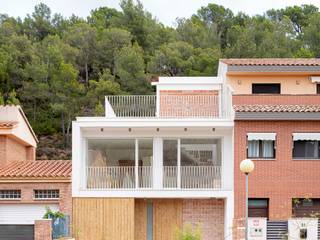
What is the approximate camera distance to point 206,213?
32.1 meters

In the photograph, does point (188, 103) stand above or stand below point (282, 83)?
below

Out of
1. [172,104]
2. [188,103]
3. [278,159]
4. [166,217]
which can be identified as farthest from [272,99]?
[166,217]

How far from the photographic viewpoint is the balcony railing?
3150 centimetres

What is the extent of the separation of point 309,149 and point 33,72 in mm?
45583

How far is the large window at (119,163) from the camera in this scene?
31.6 metres

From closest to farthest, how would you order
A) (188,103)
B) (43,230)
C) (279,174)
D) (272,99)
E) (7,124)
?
(43,230), (279,174), (272,99), (7,124), (188,103)

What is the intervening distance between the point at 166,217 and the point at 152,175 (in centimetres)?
191

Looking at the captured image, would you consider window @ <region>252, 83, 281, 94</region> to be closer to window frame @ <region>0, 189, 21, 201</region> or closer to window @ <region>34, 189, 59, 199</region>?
window @ <region>34, 189, 59, 199</region>

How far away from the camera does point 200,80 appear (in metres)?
37.5

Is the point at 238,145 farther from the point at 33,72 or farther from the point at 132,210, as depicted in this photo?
the point at 33,72

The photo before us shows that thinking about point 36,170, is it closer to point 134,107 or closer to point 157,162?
point 157,162

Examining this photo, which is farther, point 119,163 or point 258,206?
point 119,163

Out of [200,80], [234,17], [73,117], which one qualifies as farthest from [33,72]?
[200,80]

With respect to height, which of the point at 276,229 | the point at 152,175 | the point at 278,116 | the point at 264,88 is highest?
the point at 264,88
